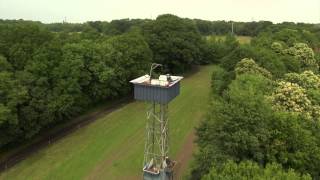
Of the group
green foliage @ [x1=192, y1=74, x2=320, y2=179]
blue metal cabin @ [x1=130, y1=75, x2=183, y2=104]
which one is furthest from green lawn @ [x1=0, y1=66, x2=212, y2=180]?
green foliage @ [x1=192, y1=74, x2=320, y2=179]

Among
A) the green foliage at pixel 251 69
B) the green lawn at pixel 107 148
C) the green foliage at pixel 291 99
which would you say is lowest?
the green lawn at pixel 107 148

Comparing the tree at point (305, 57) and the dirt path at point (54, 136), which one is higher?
the tree at point (305, 57)

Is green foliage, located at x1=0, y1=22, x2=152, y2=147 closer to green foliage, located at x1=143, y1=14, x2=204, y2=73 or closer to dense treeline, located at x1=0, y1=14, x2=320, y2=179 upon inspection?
dense treeline, located at x1=0, y1=14, x2=320, y2=179

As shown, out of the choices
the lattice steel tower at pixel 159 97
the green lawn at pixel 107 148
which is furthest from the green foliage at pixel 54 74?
the lattice steel tower at pixel 159 97

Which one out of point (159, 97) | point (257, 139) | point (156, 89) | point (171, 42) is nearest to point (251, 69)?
point (257, 139)

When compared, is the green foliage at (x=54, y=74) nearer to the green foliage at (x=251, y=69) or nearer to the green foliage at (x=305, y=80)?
the green foliage at (x=251, y=69)

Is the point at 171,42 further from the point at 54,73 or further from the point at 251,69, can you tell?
the point at 54,73
